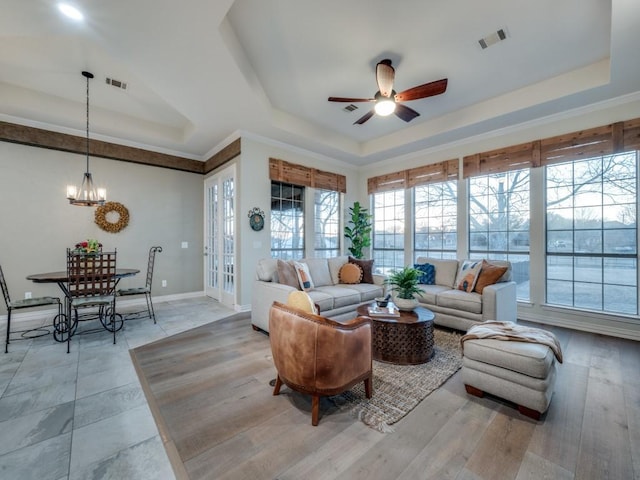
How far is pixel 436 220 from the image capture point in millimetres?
5375

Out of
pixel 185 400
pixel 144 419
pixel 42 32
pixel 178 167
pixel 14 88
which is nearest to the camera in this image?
pixel 144 419

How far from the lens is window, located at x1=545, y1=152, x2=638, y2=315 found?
3.53m

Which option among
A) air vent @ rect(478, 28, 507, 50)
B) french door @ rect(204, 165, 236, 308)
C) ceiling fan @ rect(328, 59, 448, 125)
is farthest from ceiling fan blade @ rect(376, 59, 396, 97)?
french door @ rect(204, 165, 236, 308)

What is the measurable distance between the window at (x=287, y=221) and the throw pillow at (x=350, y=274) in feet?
4.62

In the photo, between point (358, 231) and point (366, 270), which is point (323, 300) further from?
point (358, 231)

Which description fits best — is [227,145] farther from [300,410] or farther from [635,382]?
[635,382]

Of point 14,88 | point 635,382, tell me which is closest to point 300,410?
point 635,382

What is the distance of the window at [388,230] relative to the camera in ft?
19.6

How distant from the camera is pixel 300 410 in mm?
1974

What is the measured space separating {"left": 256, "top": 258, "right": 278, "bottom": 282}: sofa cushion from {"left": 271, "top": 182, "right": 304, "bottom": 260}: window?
1.40 m

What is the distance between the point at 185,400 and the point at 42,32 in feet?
11.8

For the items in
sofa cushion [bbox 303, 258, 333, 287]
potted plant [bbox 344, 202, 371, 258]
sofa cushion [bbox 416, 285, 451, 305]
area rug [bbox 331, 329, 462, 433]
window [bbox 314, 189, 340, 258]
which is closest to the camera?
area rug [bbox 331, 329, 462, 433]

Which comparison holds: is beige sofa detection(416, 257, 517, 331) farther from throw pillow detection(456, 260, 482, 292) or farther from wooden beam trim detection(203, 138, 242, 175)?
wooden beam trim detection(203, 138, 242, 175)

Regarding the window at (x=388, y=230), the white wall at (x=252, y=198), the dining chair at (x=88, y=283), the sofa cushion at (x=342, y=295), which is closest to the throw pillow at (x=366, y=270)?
the sofa cushion at (x=342, y=295)
